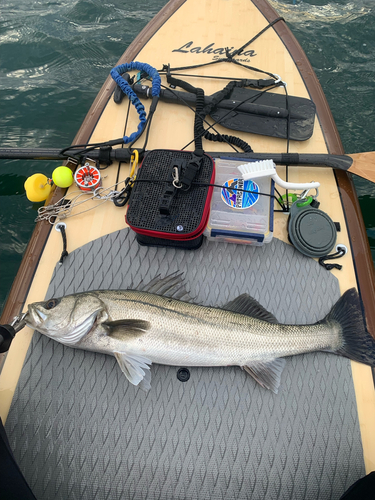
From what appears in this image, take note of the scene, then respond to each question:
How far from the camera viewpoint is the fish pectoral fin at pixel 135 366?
2.18 m

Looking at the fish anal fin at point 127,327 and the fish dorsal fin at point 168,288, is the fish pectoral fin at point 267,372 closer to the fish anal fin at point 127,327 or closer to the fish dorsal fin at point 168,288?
the fish dorsal fin at point 168,288

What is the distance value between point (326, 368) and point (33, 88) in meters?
5.90

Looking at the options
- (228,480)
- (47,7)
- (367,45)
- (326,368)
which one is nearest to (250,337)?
(326,368)

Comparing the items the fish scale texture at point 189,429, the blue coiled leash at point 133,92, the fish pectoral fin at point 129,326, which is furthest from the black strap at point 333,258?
the blue coiled leash at point 133,92

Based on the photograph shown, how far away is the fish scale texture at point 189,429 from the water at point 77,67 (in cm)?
176

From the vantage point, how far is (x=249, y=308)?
7.89ft

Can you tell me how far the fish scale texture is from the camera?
208 centimetres

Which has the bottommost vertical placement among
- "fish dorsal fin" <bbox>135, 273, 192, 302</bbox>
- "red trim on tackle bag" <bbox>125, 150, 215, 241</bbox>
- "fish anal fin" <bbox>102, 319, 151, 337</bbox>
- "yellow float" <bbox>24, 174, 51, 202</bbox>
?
"fish dorsal fin" <bbox>135, 273, 192, 302</bbox>

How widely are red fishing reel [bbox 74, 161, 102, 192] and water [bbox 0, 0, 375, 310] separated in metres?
1.21

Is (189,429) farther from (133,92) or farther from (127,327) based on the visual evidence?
(133,92)

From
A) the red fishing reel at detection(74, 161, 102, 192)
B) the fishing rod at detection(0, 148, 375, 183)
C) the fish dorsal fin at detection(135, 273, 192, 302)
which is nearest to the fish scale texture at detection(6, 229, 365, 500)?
the fish dorsal fin at detection(135, 273, 192, 302)

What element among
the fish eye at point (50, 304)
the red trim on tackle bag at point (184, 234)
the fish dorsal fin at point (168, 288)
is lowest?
the fish dorsal fin at point (168, 288)

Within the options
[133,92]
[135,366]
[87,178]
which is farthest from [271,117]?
[135,366]

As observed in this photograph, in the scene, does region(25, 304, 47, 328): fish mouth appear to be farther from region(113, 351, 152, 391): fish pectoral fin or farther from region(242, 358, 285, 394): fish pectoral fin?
region(242, 358, 285, 394): fish pectoral fin
